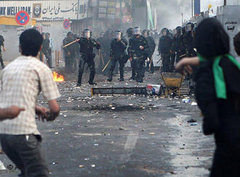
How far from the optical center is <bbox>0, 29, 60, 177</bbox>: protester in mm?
4574

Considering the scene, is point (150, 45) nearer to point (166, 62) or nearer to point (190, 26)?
point (166, 62)

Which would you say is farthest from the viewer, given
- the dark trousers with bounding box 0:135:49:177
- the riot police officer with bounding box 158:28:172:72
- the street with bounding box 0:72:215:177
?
the riot police officer with bounding box 158:28:172:72

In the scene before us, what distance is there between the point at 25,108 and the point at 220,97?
1.61 metres

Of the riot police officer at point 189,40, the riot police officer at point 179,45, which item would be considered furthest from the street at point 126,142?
the riot police officer at point 179,45

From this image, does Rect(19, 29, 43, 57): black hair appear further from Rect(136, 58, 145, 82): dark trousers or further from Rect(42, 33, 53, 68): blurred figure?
Rect(42, 33, 53, 68): blurred figure

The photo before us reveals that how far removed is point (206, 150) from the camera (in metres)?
8.77

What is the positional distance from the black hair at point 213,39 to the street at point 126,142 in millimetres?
3402

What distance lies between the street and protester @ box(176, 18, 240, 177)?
10.6 ft

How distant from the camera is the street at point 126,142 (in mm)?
7531

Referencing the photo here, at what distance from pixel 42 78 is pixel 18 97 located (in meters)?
0.24

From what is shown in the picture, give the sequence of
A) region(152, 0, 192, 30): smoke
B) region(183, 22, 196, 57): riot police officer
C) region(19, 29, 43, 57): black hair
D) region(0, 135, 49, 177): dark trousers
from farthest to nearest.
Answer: region(152, 0, 192, 30): smoke
region(183, 22, 196, 57): riot police officer
region(19, 29, 43, 57): black hair
region(0, 135, 49, 177): dark trousers

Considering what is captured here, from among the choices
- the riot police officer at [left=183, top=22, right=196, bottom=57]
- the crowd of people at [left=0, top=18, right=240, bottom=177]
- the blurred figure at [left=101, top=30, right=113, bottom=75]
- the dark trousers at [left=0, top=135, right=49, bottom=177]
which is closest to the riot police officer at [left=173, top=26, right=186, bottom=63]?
the riot police officer at [left=183, top=22, right=196, bottom=57]

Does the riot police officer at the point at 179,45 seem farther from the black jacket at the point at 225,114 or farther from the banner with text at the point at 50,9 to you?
the banner with text at the point at 50,9

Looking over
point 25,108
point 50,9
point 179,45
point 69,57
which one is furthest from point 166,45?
point 50,9
